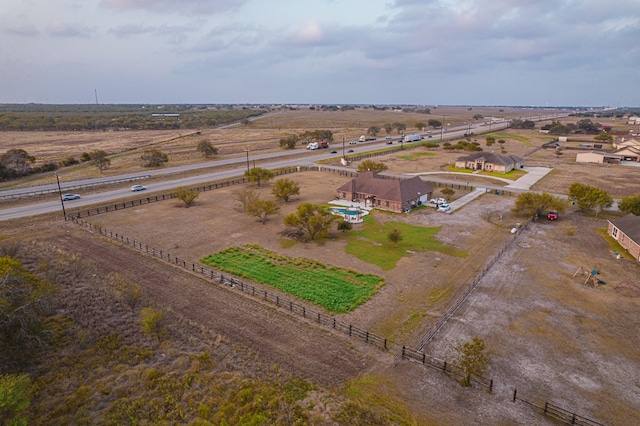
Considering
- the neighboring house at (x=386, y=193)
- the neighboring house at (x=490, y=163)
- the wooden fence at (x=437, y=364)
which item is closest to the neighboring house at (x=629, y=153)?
the neighboring house at (x=490, y=163)

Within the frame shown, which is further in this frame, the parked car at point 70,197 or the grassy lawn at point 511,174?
the grassy lawn at point 511,174

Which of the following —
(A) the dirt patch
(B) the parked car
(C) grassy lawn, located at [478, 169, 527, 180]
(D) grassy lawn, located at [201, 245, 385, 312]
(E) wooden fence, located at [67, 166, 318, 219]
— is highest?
(B) the parked car

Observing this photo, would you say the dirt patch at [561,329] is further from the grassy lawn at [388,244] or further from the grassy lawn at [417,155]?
the grassy lawn at [417,155]

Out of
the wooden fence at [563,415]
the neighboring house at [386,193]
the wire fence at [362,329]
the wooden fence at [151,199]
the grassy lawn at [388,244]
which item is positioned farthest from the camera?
the neighboring house at [386,193]

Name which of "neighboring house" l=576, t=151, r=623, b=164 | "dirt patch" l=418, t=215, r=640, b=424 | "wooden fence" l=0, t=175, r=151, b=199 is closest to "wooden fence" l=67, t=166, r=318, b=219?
"wooden fence" l=0, t=175, r=151, b=199

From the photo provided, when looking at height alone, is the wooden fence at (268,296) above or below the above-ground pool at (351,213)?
below

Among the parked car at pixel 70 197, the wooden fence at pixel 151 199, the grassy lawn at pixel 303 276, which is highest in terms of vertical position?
the parked car at pixel 70 197

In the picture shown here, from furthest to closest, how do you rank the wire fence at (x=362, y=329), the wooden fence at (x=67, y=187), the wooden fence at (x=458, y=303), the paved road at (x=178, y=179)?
the wooden fence at (x=67, y=187)
the paved road at (x=178, y=179)
the wooden fence at (x=458, y=303)
the wire fence at (x=362, y=329)

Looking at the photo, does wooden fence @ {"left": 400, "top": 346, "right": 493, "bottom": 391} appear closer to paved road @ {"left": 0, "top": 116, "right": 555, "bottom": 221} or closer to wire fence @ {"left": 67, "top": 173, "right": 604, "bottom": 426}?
wire fence @ {"left": 67, "top": 173, "right": 604, "bottom": 426}

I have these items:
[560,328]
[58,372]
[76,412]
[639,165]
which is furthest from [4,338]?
[639,165]
